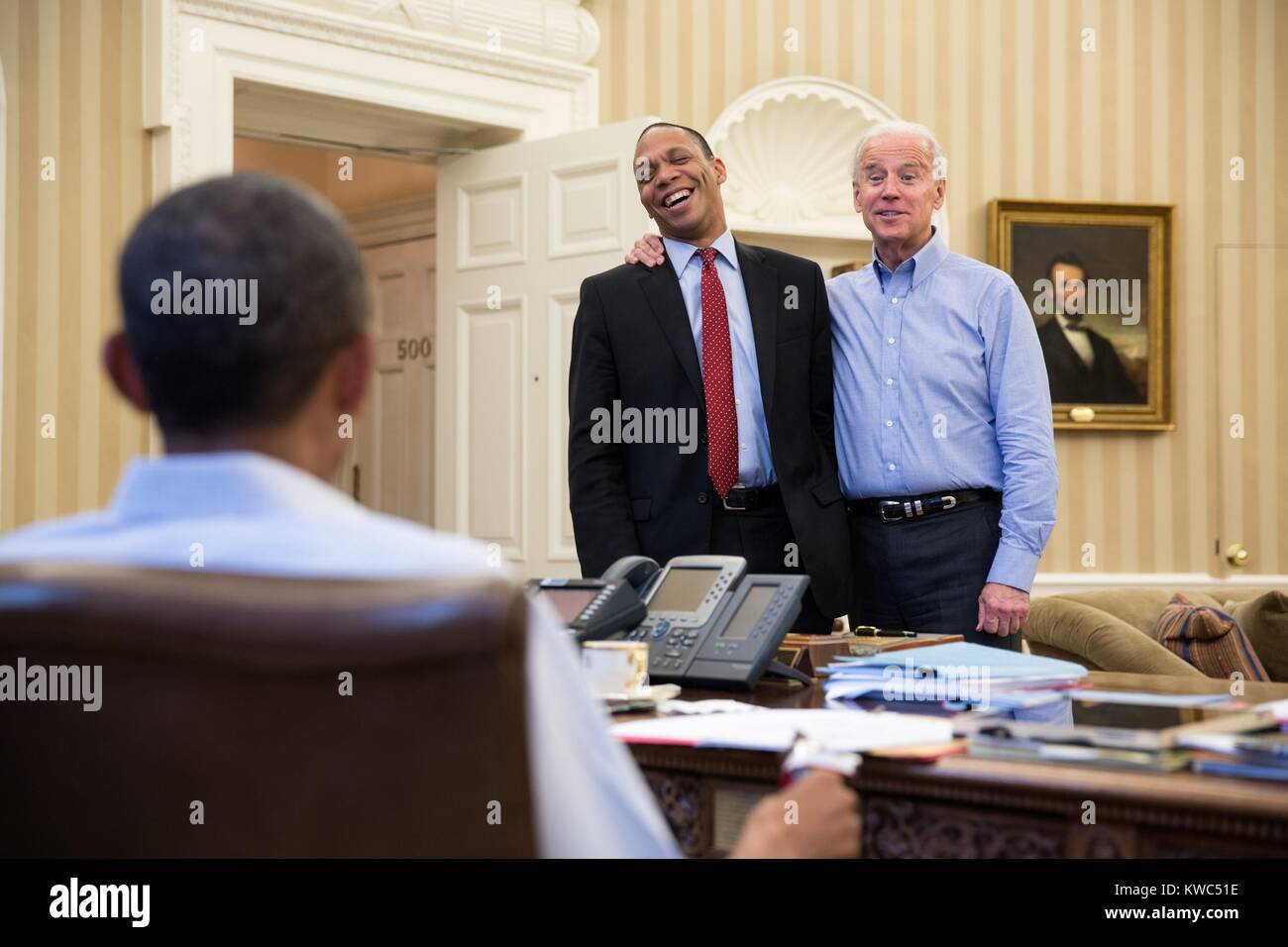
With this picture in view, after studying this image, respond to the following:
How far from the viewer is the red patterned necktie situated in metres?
Answer: 2.96

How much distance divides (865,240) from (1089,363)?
1.22 metres

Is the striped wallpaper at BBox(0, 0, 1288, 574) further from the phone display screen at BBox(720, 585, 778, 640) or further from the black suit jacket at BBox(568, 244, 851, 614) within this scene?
the phone display screen at BBox(720, 585, 778, 640)

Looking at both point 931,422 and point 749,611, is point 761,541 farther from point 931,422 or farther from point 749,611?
point 749,611

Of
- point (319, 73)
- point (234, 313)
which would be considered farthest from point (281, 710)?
point (319, 73)

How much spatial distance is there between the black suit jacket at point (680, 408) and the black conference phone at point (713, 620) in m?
0.65

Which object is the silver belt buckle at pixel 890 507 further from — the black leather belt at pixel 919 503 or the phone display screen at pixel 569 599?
the phone display screen at pixel 569 599

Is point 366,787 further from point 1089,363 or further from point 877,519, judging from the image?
point 1089,363

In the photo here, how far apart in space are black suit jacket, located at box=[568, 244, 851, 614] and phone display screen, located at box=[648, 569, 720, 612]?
653 millimetres

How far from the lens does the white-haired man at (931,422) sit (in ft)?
9.70

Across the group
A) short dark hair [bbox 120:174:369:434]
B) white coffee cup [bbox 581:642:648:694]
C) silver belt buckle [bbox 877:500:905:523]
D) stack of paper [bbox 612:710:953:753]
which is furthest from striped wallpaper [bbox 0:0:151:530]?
short dark hair [bbox 120:174:369:434]

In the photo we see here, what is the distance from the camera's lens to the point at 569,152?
17.8ft

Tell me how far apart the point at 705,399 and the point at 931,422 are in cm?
47

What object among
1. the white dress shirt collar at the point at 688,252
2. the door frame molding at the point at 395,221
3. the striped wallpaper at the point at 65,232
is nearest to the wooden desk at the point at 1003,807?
the white dress shirt collar at the point at 688,252
